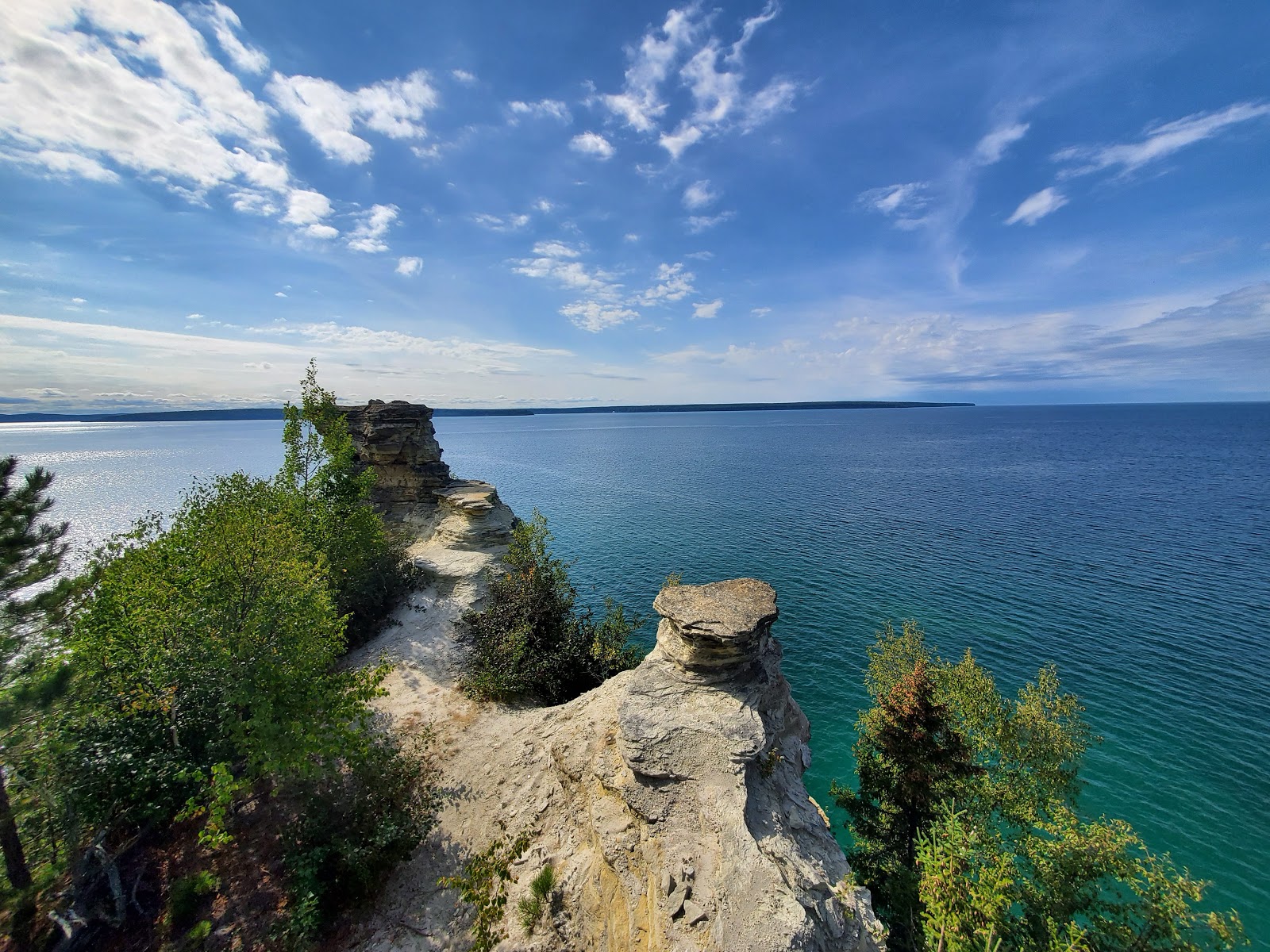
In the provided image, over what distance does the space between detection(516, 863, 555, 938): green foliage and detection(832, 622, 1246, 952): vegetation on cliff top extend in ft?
32.4

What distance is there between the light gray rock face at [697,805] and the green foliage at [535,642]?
4381 mm

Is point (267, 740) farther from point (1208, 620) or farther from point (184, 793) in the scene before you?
point (1208, 620)

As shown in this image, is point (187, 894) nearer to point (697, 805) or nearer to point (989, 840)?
point (697, 805)

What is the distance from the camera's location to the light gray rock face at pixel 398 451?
40.9m

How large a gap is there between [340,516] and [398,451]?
11334 mm

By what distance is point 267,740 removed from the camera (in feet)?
45.7

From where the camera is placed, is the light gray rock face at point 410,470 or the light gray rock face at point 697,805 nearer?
the light gray rock face at point 697,805

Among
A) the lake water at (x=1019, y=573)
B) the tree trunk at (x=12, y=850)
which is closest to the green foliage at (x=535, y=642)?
the lake water at (x=1019, y=573)

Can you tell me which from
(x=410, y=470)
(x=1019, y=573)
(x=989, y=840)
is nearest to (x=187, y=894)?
A: (x=989, y=840)

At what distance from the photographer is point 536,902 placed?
13.5 meters

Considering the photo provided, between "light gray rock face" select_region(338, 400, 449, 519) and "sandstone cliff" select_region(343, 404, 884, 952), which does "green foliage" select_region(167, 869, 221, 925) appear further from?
"light gray rock face" select_region(338, 400, 449, 519)

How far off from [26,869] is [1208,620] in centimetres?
5981

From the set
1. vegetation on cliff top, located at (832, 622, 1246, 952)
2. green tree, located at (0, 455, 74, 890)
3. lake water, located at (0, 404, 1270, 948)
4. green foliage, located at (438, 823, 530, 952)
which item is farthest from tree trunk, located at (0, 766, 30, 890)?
lake water, located at (0, 404, 1270, 948)

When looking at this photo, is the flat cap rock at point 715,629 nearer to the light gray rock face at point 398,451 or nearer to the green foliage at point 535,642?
the green foliage at point 535,642
